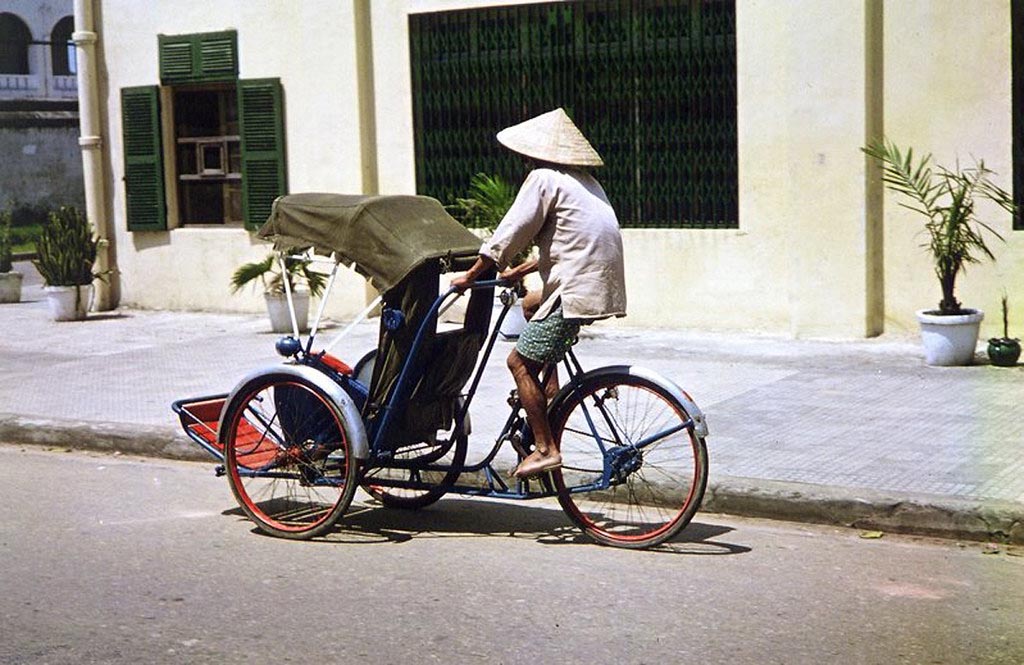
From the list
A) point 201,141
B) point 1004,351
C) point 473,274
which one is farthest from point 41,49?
point 473,274

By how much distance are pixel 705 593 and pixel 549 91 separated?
8559 millimetres

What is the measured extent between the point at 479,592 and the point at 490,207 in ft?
25.2

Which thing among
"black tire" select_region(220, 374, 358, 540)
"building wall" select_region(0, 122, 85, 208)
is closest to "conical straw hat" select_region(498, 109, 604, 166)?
"black tire" select_region(220, 374, 358, 540)

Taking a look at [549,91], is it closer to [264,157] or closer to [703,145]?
[703,145]

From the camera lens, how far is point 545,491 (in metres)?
7.09

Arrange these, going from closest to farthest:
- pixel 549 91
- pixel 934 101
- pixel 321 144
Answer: pixel 934 101, pixel 549 91, pixel 321 144

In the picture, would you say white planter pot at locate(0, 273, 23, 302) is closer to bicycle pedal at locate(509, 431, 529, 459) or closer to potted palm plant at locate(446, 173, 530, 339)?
potted palm plant at locate(446, 173, 530, 339)

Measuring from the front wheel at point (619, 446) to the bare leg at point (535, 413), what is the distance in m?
0.09

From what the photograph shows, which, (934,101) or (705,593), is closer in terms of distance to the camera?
(705,593)

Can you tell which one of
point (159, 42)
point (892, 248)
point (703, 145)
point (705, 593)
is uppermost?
point (159, 42)

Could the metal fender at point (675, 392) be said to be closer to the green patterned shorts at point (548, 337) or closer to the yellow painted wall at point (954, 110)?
the green patterned shorts at point (548, 337)

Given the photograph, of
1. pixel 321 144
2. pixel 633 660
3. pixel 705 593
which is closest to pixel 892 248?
pixel 321 144

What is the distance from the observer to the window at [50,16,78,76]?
45.0m

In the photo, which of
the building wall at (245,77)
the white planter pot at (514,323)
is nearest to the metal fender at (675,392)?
the white planter pot at (514,323)
